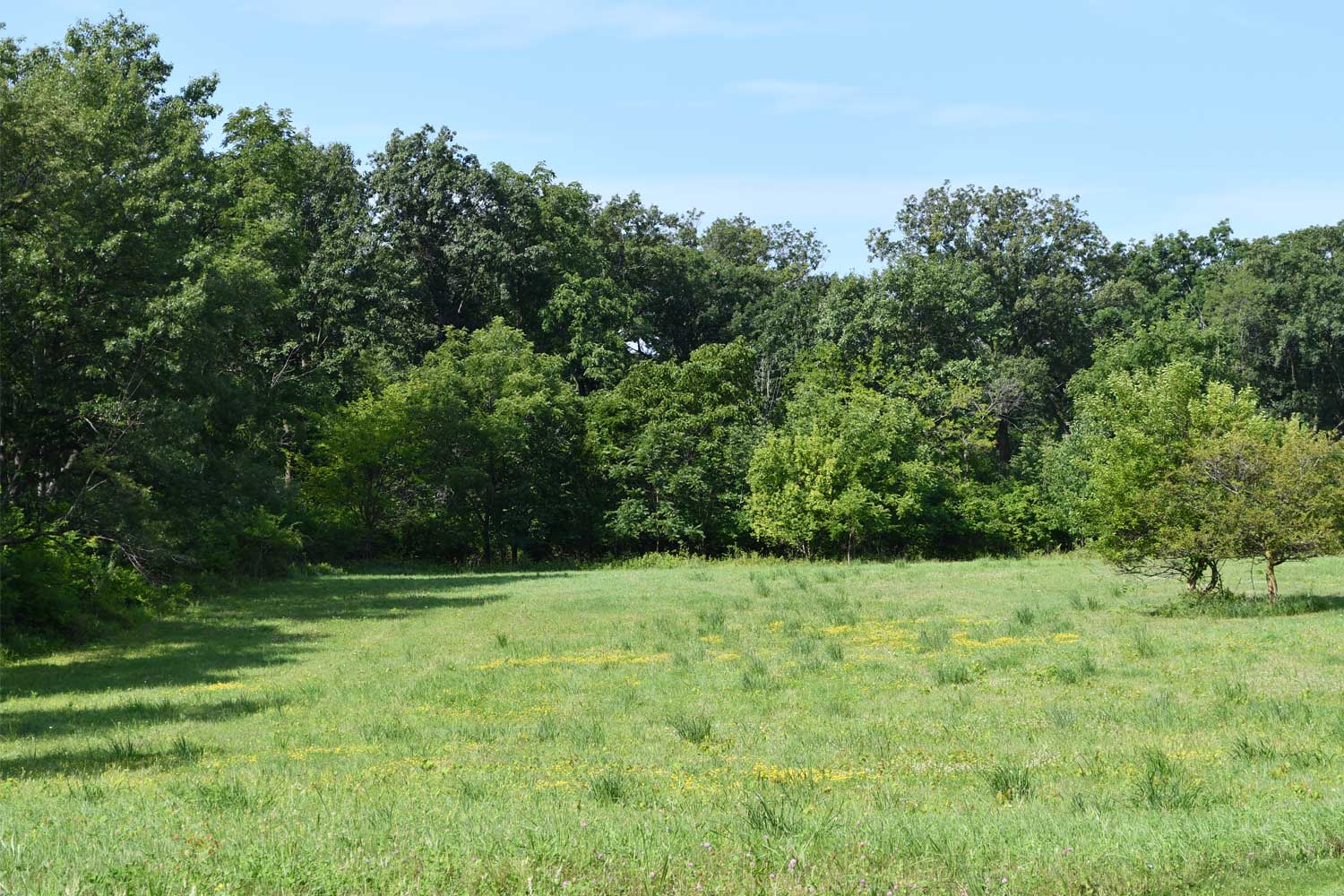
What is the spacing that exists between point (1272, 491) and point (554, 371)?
129ft

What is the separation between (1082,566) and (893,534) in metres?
14.9

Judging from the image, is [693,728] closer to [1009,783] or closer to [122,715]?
[1009,783]

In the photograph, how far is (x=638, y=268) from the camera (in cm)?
7338

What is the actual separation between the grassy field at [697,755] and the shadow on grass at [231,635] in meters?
0.18

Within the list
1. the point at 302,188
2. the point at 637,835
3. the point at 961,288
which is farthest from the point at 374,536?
the point at 637,835

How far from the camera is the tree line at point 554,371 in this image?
24.5m

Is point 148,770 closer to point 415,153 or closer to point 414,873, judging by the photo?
point 414,873

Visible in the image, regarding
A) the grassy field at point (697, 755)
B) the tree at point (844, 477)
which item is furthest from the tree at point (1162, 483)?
the tree at point (844, 477)

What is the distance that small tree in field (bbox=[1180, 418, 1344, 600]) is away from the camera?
73.6 ft

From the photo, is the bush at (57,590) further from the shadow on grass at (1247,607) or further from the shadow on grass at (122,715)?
the shadow on grass at (1247,607)

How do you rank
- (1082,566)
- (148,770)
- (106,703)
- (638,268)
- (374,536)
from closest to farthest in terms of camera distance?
(148,770), (106,703), (1082,566), (374,536), (638,268)

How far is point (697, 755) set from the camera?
37.1ft

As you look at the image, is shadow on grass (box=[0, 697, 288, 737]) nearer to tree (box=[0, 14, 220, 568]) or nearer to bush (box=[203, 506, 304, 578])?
tree (box=[0, 14, 220, 568])

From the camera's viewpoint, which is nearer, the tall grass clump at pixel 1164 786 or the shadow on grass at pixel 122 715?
the tall grass clump at pixel 1164 786
